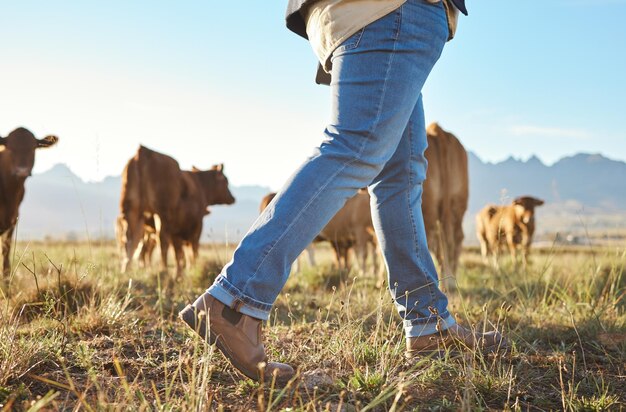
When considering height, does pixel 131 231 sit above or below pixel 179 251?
above

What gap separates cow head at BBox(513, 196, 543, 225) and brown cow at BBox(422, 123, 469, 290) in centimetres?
1069

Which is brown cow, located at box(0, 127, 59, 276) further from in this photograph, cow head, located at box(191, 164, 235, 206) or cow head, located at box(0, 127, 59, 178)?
cow head, located at box(191, 164, 235, 206)

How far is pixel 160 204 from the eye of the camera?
421 inches

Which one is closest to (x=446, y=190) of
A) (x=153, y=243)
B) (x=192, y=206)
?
(x=192, y=206)

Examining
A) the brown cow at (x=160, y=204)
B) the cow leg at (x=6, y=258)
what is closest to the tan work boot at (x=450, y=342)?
the cow leg at (x=6, y=258)

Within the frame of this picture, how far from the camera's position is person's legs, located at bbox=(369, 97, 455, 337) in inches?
109

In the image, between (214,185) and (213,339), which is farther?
(214,185)

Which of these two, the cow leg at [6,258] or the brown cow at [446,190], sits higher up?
the brown cow at [446,190]

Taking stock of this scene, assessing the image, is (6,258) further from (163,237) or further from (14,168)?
(163,237)

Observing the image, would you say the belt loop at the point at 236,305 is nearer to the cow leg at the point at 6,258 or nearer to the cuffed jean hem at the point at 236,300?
the cuffed jean hem at the point at 236,300

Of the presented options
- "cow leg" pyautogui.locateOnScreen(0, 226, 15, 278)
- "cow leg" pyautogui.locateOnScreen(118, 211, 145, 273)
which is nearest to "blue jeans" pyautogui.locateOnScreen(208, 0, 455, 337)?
"cow leg" pyautogui.locateOnScreen(0, 226, 15, 278)

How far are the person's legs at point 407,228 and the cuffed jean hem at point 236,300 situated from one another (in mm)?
854

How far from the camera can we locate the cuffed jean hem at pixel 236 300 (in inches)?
81.6

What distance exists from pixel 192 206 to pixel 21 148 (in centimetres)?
368
